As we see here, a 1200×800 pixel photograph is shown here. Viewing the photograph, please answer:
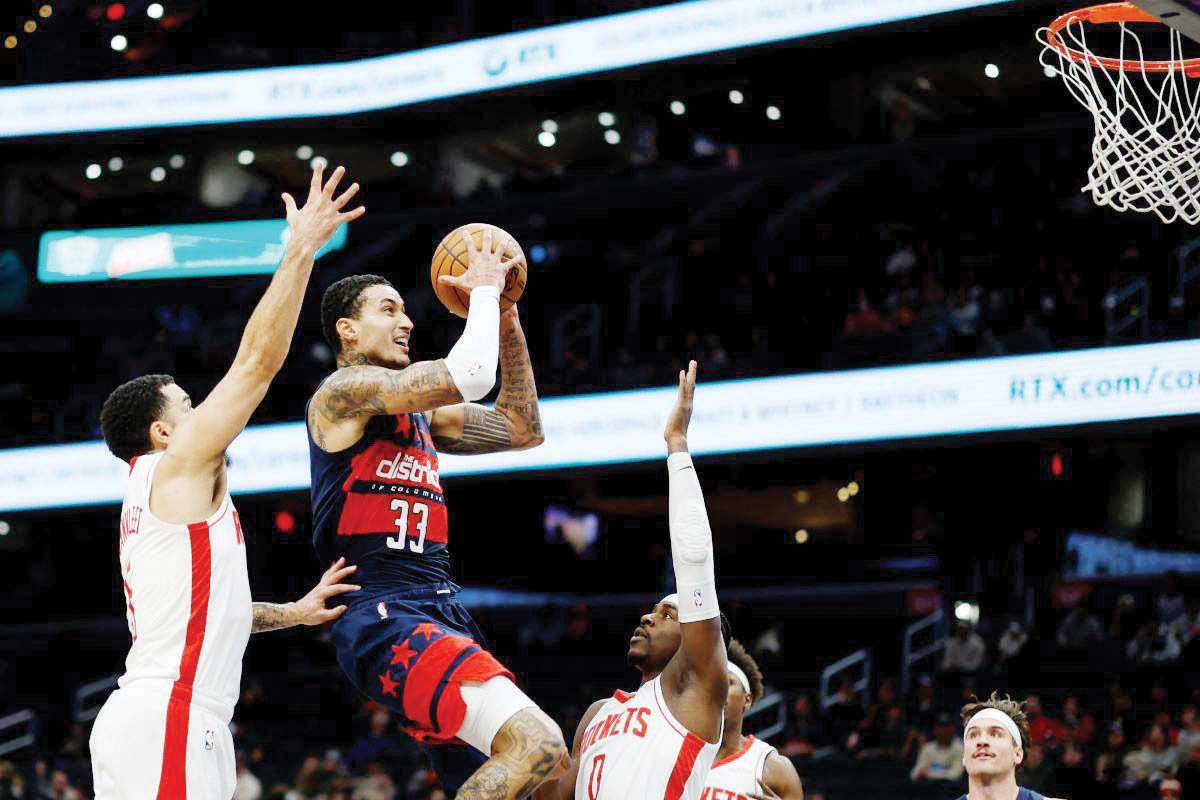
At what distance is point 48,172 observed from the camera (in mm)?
26547

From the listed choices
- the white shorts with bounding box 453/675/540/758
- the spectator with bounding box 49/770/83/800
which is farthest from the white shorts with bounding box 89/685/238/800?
the spectator with bounding box 49/770/83/800

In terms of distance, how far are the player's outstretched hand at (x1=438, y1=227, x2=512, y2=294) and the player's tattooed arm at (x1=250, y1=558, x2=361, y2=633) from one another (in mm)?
981

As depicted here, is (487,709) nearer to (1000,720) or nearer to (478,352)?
(478,352)

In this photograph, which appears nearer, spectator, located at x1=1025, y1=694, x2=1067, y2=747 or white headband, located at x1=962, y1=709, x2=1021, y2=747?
white headband, located at x1=962, y1=709, x2=1021, y2=747

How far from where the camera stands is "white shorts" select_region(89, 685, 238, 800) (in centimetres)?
439

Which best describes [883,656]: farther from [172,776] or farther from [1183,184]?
[172,776]

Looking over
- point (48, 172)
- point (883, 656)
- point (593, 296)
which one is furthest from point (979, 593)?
point (48, 172)

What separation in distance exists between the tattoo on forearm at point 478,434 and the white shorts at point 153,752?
1440 millimetres

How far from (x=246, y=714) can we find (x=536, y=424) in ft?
46.2

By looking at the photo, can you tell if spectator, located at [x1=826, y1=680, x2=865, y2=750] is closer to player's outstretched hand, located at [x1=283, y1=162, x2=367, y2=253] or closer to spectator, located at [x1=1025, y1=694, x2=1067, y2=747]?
spectator, located at [x1=1025, y1=694, x2=1067, y2=747]

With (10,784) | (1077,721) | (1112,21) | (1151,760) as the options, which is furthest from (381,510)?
(10,784)

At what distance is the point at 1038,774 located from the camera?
1213 cm

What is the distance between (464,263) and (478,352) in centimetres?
55

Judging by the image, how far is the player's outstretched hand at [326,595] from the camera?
4.83 metres
